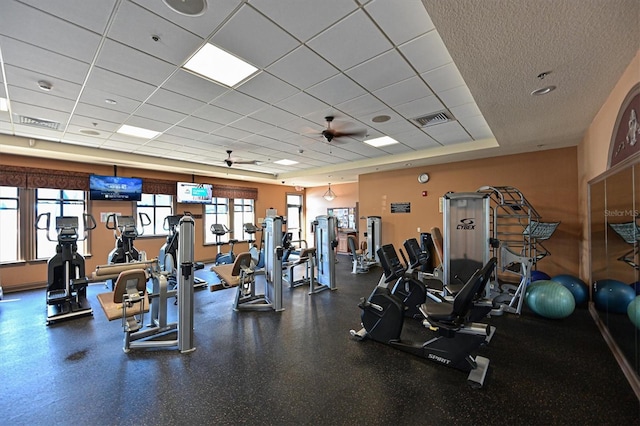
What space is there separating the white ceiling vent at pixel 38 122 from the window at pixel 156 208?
320cm

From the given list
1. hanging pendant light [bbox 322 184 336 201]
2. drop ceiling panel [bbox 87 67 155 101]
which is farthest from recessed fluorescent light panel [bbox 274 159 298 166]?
drop ceiling panel [bbox 87 67 155 101]

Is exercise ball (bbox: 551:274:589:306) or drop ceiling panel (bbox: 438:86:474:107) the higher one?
drop ceiling panel (bbox: 438:86:474:107)

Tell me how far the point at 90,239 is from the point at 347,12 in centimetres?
763

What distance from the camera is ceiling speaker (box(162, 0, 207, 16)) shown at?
1874 mm

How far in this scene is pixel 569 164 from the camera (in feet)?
17.0

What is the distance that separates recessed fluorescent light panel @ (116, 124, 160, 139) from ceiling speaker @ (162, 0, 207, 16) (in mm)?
3286

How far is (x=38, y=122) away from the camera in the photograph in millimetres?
4191

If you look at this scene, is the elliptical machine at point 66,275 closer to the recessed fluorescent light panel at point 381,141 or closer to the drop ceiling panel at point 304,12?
the drop ceiling panel at point 304,12

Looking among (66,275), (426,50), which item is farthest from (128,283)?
(426,50)

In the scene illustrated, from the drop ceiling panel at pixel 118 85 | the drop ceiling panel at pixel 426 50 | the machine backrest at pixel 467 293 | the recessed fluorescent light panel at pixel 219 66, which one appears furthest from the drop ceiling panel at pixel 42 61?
the machine backrest at pixel 467 293

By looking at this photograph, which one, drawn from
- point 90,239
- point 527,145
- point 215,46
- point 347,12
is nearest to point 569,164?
point 527,145

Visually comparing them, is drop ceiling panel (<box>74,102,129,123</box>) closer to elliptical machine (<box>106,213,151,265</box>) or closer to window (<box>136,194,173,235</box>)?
elliptical machine (<box>106,213,151,265</box>)

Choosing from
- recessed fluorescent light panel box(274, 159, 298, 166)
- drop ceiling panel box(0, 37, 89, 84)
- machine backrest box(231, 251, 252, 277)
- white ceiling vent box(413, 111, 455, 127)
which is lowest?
machine backrest box(231, 251, 252, 277)

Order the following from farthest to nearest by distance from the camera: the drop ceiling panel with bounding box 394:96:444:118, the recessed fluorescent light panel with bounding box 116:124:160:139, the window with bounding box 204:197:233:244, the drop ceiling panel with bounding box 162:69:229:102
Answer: the window with bounding box 204:197:233:244 < the recessed fluorescent light panel with bounding box 116:124:160:139 < the drop ceiling panel with bounding box 394:96:444:118 < the drop ceiling panel with bounding box 162:69:229:102
